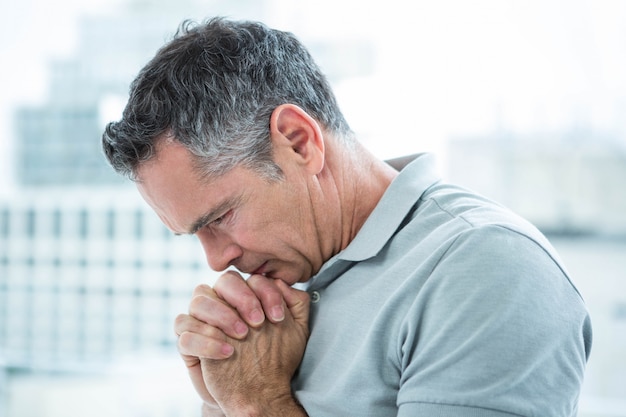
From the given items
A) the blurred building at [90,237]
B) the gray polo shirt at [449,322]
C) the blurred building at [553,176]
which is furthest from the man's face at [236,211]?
the blurred building at [90,237]

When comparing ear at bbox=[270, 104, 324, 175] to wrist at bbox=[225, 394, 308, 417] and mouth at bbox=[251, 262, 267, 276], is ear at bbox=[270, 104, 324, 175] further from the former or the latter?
wrist at bbox=[225, 394, 308, 417]

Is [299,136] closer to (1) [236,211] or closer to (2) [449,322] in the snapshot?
(1) [236,211]

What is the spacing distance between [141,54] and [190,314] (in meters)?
2.02

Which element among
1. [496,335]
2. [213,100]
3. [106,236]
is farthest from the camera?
[106,236]

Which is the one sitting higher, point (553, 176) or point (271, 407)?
point (553, 176)

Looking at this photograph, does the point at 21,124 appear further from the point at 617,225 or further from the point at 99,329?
the point at 617,225

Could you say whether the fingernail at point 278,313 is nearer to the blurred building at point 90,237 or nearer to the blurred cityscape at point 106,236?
the blurred cityscape at point 106,236

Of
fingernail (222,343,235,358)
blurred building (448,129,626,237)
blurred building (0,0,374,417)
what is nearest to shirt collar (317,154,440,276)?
fingernail (222,343,235,358)

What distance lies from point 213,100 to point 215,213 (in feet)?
0.61

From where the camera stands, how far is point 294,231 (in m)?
1.14

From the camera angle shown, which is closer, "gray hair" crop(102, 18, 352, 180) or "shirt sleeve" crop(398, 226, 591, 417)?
"shirt sleeve" crop(398, 226, 591, 417)

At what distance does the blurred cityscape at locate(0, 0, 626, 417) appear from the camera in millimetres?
2637

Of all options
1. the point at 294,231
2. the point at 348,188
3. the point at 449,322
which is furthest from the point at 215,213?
the point at 449,322

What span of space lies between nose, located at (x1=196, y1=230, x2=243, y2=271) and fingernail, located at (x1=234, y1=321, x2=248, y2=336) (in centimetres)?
12
